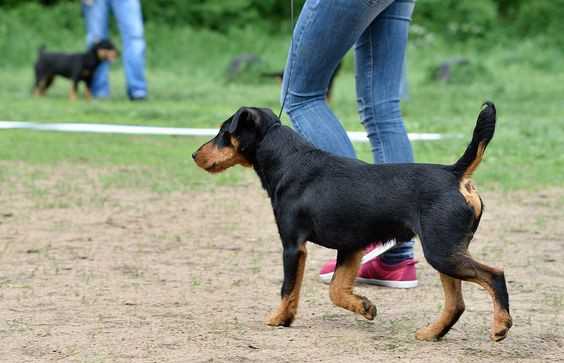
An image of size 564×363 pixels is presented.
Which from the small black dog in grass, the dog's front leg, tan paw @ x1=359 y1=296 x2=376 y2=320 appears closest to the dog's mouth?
the dog's front leg

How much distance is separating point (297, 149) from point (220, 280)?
1068 mm

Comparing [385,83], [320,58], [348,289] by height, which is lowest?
[348,289]

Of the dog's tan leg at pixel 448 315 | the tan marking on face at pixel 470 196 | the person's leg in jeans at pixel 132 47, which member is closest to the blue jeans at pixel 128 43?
the person's leg in jeans at pixel 132 47

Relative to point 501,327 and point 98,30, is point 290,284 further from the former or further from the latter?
point 98,30

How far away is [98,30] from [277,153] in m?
13.4

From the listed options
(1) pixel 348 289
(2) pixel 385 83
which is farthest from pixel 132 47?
(1) pixel 348 289

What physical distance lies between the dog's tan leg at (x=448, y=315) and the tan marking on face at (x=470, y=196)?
0.32m

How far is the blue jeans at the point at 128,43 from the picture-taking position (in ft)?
51.1

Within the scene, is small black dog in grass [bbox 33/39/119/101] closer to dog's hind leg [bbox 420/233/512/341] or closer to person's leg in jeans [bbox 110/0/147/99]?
person's leg in jeans [bbox 110/0/147/99]

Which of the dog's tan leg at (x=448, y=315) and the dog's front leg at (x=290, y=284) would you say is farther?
the dog's front leg at (x=290, y=284)

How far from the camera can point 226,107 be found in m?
14.0

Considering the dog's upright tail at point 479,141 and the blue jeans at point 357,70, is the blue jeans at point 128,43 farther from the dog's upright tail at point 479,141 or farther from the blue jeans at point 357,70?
the dog's upright tail at point 479,141

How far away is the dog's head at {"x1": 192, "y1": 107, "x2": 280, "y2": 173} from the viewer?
4285 mm

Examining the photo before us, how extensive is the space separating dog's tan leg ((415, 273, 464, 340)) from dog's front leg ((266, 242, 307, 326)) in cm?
50
